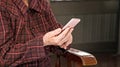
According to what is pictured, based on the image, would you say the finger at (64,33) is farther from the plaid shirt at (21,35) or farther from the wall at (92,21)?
the wall at (92,21)

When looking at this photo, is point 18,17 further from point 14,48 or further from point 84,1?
point 84,1

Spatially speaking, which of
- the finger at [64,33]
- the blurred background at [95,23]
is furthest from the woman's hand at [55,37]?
the blurred background at [95,23]

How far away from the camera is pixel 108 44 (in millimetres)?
4398

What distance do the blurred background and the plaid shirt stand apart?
2430 millimetres

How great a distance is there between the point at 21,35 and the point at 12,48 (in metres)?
0.11

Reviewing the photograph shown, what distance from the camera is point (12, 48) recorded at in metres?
1.43

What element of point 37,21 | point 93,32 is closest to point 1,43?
point 37,21

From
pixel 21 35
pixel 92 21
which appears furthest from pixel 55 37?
pixel 92 21

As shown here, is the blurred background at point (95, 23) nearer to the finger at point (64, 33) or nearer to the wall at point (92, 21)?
the wall at point (92, 21)

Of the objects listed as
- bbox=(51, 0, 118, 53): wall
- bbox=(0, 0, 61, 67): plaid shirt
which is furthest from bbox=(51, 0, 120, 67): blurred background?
bbox=(0, 0, 61, 67): plaid shirt

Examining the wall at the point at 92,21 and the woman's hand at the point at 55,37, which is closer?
the woman's hand at the point at 55,37

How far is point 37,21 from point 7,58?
325 millimetres

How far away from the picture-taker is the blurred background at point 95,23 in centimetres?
405

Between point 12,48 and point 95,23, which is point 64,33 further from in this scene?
point 95,23
